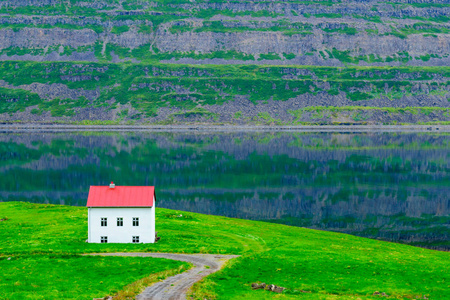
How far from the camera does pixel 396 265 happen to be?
40531mm

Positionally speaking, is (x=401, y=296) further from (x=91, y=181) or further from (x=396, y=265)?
(x=91, y=181)

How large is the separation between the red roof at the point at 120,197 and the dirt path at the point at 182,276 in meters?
5.24

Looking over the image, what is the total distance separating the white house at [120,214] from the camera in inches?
1832

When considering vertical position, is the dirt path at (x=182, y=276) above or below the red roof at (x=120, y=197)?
below

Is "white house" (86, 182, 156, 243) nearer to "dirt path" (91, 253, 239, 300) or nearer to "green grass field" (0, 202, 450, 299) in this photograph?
"green grass field" (0, 202, 450, 299)

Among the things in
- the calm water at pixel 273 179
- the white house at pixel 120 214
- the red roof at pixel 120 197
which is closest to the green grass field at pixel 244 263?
the white house at pixel 120 214

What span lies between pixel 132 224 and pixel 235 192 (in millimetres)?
50258

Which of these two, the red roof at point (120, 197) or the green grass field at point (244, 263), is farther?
the red roof at point (120, 197)

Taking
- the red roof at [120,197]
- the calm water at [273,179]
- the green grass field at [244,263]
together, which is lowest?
the calm water at [273,179]

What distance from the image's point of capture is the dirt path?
3134 cm

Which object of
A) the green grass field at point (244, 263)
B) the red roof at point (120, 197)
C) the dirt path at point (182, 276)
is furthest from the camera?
the red roof at point (120, 197)

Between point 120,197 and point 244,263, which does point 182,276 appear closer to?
point 244,263

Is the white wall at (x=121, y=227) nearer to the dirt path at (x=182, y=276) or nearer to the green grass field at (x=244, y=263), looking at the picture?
the green grass field at (x=244, y=263)

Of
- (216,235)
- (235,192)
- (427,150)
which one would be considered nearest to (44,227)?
(216,235)
